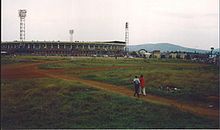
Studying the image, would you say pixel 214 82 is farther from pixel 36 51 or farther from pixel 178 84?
pixel 36 51

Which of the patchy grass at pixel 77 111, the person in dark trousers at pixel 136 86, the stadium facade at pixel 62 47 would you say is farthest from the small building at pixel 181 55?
the patchy grass at pixel 77 111

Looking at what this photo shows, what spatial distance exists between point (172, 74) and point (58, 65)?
4.73 meters

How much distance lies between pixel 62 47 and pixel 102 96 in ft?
13.7

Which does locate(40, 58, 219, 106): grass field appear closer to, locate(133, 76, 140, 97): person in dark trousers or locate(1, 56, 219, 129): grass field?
locate(1, 56, 219, 129): grass field

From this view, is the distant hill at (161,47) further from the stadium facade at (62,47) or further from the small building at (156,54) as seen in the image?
the stadium facade at (62,47)

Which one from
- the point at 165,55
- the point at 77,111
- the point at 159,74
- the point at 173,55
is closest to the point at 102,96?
the point at 77,111

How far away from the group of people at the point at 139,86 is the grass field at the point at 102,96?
1.13 ft

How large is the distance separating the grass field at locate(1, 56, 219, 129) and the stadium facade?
0.57 meters

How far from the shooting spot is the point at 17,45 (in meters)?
15.0

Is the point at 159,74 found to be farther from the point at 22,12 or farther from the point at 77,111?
the point at 22,12

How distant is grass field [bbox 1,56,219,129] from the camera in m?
11.2

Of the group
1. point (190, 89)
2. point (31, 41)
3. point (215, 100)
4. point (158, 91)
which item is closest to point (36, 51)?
point (31, 41)

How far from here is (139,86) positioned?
12.9 metres

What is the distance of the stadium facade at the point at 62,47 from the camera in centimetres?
1502
